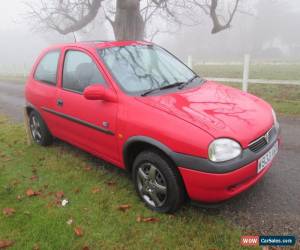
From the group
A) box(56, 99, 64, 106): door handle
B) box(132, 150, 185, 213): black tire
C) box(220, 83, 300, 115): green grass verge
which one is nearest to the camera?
box(132, 150, 185, 213): black tire

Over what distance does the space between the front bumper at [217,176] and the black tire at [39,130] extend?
3.34 m

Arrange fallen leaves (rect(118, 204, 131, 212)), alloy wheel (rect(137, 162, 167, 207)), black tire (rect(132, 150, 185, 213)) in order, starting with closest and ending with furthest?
black tire (rect(132, 150, 185, 213)) < alloy wheel (rect(137, 162, 167, 207)) < fallen leaves (rect(118, 204, 131, 212))

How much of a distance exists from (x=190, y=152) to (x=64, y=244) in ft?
5.20

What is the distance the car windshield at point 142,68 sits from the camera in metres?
3.88

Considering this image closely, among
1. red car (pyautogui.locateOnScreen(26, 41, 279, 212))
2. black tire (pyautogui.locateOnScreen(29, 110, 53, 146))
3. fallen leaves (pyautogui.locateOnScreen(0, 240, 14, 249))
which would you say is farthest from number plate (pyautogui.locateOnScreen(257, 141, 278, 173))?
black tire (pyautogui.locateOnScreen(29, 110, 53, 146))

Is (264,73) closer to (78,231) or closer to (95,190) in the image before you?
(95,190)

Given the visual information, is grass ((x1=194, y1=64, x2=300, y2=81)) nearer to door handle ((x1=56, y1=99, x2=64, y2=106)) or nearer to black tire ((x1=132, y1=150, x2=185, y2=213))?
door handle ((x1=56, y1=99, x2=64, y2=106))

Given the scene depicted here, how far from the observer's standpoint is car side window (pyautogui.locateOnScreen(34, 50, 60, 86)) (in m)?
5.01

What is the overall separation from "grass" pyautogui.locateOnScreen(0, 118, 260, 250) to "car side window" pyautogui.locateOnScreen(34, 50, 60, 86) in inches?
54.5

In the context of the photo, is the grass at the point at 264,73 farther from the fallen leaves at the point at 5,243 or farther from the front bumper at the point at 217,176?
the fallen leaves at the point at 5,243

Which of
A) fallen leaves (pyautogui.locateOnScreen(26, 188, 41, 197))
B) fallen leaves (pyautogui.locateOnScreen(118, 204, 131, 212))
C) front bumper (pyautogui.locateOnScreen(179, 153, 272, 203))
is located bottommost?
fallen leaves (pyautogui.locateOnScreen(26, 188, 41, 197))

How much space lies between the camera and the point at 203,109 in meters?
3.35

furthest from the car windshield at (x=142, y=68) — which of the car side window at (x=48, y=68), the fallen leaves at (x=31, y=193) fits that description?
the fallen leaves at (x=31, y=193)

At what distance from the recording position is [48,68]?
5262 millimetres
